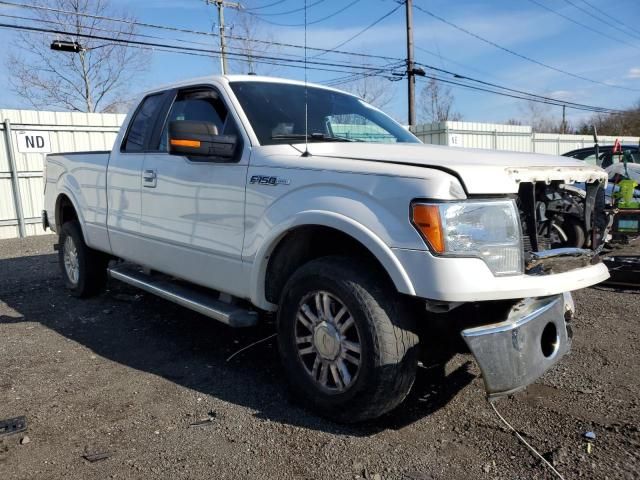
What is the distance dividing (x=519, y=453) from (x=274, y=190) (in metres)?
1.95

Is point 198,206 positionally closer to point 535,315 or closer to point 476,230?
point 476,230

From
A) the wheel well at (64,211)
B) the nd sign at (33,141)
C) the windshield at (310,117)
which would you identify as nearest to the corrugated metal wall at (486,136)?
the nd sign at (33,141)

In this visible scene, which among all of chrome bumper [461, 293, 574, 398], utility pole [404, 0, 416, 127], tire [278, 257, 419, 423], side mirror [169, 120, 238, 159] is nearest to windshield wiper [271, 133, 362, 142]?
side mirror [169, 120, 238, 159]

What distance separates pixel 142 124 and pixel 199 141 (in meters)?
1.77

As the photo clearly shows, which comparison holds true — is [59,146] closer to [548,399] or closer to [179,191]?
[179,191]

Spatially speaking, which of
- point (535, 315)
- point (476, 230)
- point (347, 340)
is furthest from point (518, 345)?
point (347, 340)

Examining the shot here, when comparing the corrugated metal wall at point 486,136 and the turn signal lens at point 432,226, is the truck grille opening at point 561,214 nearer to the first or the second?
the turn signal lens at point 432,226

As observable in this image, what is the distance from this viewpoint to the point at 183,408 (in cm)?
339

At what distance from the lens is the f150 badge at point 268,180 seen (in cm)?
326

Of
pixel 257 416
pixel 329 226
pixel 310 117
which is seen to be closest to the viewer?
pixel 329 226

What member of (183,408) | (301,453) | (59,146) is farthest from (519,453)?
(59,146)

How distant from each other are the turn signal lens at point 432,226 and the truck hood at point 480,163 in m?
0.21

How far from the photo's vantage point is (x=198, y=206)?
12.8ft

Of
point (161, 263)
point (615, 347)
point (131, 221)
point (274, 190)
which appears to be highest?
point (274, 190)
